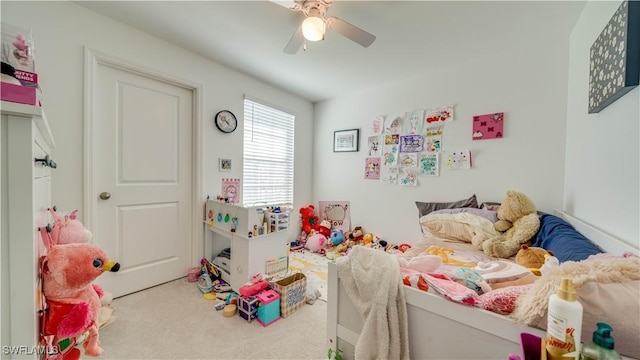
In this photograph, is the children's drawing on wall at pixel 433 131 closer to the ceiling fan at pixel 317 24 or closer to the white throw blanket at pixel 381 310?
the ceiling fan at pixel 317 24

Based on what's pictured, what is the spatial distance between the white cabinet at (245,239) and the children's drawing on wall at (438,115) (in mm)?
2040

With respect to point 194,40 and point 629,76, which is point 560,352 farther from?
point 194,40

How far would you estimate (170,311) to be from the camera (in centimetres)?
178

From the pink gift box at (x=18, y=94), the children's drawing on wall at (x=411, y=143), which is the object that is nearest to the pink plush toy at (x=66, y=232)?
the pink gift box at (x=18, y=94)

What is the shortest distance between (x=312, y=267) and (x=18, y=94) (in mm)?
2504

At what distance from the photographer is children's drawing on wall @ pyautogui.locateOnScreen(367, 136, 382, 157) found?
3.03 m

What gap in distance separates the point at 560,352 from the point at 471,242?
166cm

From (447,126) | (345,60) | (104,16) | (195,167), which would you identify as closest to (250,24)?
(345,60)

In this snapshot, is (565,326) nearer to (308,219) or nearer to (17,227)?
(17,227)

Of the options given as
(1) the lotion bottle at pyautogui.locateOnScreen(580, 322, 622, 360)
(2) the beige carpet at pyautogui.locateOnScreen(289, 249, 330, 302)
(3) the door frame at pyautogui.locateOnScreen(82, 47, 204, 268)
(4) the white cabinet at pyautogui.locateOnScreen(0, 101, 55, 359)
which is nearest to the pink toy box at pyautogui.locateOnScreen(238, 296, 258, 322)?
(2) the beige carpet at pyautogui.locateOnScreen(289, 249, 330, 302)

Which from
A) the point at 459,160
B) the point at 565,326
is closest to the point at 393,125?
the point at 459,160

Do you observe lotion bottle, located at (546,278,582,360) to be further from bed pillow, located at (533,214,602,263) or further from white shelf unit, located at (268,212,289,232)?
white shelf unit, located at (268,212,289,232)

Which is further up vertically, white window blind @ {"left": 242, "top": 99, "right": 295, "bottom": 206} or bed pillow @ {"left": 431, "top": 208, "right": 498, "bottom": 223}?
white window blind @ {"left": 242, "top": 99, "right": 295, "bottom": 206}

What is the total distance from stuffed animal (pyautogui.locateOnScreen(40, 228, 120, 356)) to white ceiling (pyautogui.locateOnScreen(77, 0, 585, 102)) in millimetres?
1759
